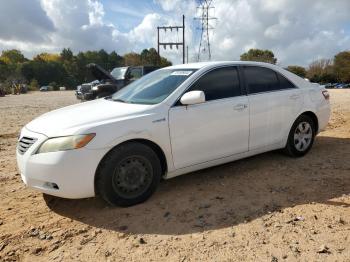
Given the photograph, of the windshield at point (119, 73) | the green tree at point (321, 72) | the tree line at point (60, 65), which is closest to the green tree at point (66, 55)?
the tree line at point (60, 65)

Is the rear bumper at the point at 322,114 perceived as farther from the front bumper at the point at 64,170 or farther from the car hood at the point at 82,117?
the front bumper at the point at 64,170

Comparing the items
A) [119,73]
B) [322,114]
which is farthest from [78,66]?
[322,114]

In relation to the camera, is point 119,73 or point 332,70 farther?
point 332,70

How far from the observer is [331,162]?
5426 millimetres

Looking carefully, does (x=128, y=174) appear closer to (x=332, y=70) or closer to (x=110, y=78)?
(x=110, y=78)

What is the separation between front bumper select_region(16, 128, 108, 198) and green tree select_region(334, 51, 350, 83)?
70.4 metres

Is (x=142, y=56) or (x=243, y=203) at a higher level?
(x=142, y=56)

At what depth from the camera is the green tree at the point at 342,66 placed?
65.7 m

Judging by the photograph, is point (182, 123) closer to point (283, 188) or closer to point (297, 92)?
point (283, 188)

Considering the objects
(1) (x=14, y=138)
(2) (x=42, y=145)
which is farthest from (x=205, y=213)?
(1) (x=14, y=138)

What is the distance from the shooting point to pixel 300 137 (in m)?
5.68

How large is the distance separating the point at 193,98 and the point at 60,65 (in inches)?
3781

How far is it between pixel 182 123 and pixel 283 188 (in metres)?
1.52

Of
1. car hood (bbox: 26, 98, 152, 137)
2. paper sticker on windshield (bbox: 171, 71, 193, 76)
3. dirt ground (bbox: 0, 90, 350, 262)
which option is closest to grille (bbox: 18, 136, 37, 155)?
car hood (bbox: 26, 98, 152, 137)
